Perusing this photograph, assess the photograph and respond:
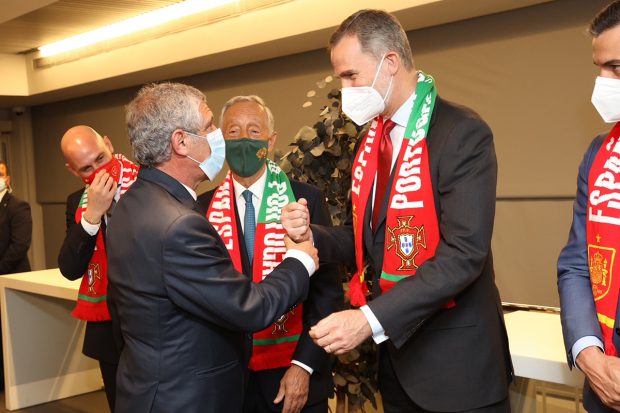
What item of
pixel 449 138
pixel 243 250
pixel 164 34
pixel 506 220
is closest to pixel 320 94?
pixel 164 34

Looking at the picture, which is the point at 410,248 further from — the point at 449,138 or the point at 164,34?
the point at 164,34

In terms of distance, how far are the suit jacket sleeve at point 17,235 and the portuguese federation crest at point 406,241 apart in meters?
4.27

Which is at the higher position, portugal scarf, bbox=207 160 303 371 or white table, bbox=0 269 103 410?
portugal scarf, bbox=207 160 303 371

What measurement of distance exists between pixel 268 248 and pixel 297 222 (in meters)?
0.35

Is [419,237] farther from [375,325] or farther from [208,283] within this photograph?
[208,283]

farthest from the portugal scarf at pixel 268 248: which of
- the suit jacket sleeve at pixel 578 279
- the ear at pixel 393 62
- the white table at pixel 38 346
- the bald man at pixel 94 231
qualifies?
the white table at pixel 38 346

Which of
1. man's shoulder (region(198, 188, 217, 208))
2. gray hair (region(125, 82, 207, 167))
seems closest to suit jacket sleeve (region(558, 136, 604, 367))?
gray hair (region(125, 82, 207, 167))

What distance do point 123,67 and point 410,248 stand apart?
544cm

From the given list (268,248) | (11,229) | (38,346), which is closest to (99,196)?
(268,248)

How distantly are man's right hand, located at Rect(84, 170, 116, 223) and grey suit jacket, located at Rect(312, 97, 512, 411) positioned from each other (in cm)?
139

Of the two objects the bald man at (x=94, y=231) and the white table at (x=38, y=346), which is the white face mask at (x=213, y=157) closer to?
the bald man at (x=94, y=231)

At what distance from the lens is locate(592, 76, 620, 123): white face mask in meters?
1.61

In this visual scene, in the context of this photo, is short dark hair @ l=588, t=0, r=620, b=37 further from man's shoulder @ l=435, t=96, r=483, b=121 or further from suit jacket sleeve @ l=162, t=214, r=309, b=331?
suit jacket sleeve @ l=162, t=214, r=309, b=331

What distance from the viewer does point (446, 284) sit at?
5.51 feet
